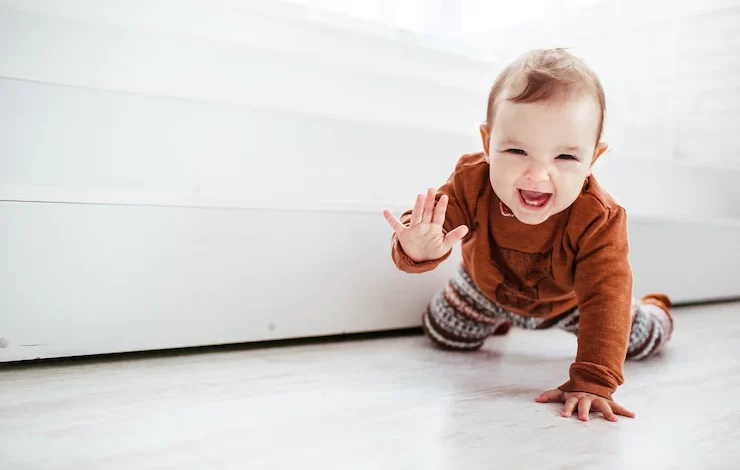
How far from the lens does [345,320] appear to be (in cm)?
108

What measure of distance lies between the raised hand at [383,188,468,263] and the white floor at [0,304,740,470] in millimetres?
171

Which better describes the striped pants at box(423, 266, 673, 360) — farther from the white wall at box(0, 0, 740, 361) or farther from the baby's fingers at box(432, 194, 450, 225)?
the baby's fingers at box(432, 194, 450, 225)

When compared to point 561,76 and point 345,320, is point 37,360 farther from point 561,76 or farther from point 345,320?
point 561,76

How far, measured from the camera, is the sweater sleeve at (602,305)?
2.51 feet

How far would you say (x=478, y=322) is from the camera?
3.52ft

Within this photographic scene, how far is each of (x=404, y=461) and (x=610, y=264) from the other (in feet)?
1.37

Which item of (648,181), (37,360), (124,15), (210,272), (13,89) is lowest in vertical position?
(37,360)

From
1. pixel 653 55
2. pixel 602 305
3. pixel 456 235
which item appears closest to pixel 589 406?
pixel 602 305

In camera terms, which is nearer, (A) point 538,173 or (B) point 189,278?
(A) point 538,173

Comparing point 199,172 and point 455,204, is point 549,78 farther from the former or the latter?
point 199,172

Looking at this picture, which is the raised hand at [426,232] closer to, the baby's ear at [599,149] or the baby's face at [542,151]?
the baby's face at [542,151]

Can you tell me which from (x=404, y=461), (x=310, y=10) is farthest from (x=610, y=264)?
(x=310, y=10)

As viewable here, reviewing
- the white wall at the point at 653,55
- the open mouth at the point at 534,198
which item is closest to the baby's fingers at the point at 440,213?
the open mouth at the point at 534,198

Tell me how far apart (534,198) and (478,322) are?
0.34m
